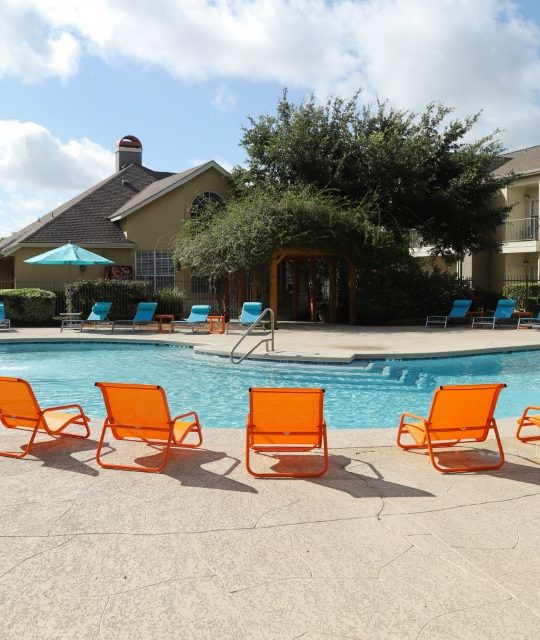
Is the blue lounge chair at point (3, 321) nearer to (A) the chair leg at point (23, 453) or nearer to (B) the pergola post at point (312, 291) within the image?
(B) the pergola post at point (312, 291)

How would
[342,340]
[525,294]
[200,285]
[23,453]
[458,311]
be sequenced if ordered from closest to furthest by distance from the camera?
[23,453], [342,340], [458,311], [525,294], [200,285]

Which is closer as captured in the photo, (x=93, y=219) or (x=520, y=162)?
(x=93, y=219)

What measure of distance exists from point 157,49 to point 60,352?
25.5ft

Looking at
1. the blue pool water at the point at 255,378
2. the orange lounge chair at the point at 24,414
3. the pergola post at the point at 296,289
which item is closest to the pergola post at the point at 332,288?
the pergola post at the point at 296,289

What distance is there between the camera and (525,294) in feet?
80.5

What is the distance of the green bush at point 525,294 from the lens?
77.8 ft

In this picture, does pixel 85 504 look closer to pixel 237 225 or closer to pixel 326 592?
pixel 326 592

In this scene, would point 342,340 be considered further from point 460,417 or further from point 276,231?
point 460,417

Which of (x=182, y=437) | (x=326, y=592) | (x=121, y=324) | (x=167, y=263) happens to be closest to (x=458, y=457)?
(x=182, y=437)

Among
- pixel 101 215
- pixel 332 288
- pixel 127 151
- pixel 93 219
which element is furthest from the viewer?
pixel 127 151

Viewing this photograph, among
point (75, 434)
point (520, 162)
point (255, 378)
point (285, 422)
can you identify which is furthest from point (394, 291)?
point (285, 422)

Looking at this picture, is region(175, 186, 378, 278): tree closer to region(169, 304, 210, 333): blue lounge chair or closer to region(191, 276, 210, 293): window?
region(169, 304, 210, 333): blue lounge chair

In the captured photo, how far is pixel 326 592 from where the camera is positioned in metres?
3.07

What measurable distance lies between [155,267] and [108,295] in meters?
4.19
